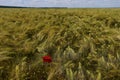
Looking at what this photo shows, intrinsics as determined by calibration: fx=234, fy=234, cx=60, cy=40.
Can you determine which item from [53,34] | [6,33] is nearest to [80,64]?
[53,34]

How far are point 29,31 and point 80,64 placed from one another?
4.87 ft

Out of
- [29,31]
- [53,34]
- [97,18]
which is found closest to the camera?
[53,34]

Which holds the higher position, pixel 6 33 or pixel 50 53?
pixel 6 33

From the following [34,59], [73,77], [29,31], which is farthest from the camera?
[29,31]

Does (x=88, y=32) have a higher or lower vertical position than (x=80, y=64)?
higher

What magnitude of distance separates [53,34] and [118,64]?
4.21ft

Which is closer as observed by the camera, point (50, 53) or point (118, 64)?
point (118, 64)

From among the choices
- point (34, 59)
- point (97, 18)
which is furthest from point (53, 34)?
point (97, 18)

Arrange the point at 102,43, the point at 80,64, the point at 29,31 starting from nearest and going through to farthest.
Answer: the point at 80,64 < the point at 102,43 < the point at 29,31

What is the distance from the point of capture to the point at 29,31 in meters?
4.42

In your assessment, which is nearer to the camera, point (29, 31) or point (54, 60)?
point (54, 60)

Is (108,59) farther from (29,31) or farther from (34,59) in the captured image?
(29,31)

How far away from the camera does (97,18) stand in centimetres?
563

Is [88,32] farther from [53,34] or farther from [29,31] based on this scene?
[29,31]
